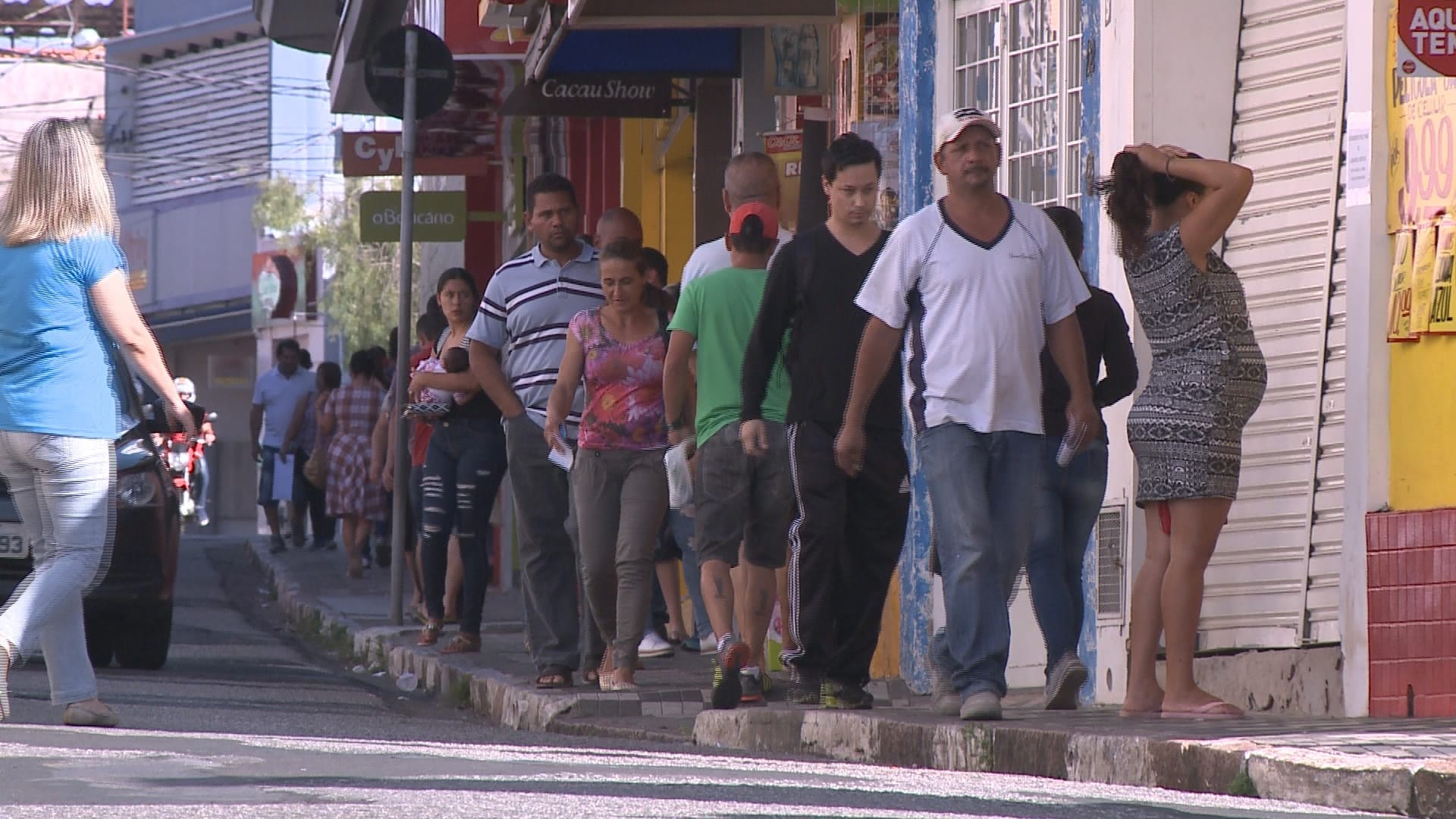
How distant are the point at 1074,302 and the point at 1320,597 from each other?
1.65 metres

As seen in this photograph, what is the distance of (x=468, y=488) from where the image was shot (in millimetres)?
12250

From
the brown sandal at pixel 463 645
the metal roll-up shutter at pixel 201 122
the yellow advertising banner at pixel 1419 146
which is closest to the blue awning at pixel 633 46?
the brown sandal at pixel 463 645

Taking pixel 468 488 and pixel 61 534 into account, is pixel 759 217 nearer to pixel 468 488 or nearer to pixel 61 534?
pixel 61 534

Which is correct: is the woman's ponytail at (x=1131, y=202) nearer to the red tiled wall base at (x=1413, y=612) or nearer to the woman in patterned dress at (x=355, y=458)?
the red tiled wall base at (x=1413, y=612)

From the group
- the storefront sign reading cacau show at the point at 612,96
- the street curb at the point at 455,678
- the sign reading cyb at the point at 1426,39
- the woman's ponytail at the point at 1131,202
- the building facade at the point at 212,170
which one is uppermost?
the building facade at the point at 212,170

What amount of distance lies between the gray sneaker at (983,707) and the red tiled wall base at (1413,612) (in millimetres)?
1398

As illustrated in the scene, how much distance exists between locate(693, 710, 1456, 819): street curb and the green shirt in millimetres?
1171

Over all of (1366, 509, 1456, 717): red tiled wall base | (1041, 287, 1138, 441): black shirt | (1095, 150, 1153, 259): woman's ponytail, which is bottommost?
(1366, 509, 1456, 717): red tiled wall base

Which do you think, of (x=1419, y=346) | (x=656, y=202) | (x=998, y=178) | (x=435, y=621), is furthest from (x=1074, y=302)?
(x=656, y=202)

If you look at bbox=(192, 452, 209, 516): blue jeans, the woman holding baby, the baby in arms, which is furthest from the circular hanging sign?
bbox=(192, 452, 209, 516): blue jeans

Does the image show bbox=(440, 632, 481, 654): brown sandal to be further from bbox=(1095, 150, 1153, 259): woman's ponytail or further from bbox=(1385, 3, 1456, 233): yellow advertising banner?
bbox=(1385, 3, 1456, 233): yellow advertising banner

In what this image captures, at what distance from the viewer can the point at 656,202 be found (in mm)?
17781

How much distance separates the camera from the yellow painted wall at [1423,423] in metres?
8.13

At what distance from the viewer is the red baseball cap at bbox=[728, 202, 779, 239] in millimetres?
9656
